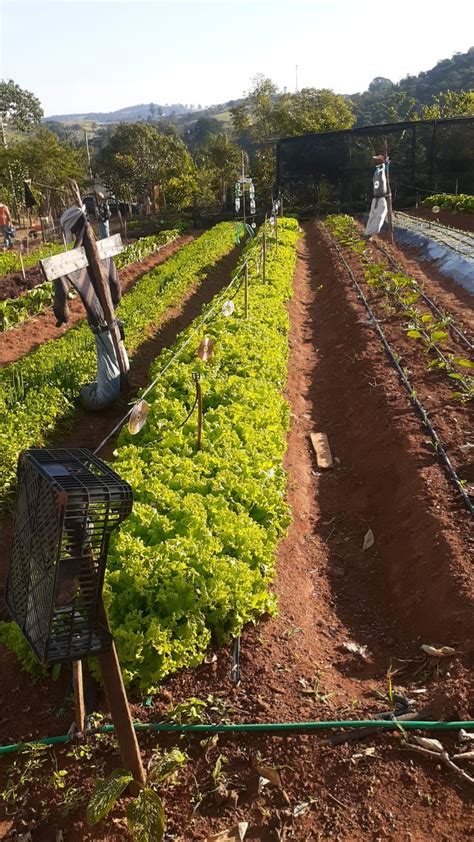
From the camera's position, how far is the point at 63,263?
328 inches

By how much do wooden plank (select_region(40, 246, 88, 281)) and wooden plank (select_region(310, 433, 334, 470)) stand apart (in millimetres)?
4202

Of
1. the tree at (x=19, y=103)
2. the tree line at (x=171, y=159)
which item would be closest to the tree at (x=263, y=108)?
the tree line at (x=171, y=159)

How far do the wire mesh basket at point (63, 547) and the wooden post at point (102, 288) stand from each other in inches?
270

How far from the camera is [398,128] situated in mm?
33188

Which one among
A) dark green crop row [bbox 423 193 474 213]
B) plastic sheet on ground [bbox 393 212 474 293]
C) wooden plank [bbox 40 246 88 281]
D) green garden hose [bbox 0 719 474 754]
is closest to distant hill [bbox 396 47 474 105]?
dark green crop row [bbox 423 193 474 213]

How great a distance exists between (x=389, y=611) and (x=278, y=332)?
683cm

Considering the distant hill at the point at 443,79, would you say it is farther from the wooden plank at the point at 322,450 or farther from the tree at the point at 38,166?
the wooden plank at the point at 322,450

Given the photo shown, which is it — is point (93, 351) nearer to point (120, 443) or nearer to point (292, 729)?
point (120, 443)

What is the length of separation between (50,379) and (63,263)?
2.17m

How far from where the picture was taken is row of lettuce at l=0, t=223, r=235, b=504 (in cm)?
786

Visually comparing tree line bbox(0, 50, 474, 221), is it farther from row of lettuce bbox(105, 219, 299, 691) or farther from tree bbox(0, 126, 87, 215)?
row of lettuce bbox(105, 219, 299, 691)

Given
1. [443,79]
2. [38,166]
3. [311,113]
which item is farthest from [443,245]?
[443,79]

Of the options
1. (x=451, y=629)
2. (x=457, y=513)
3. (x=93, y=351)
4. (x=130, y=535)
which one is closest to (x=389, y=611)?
(x=451, y=629)

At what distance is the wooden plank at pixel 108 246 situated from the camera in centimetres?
938
